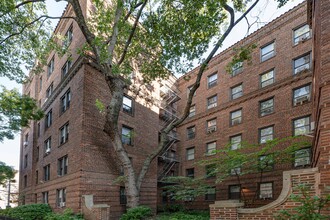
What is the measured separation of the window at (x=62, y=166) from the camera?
58.1 feet

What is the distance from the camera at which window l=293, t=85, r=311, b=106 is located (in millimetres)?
18641

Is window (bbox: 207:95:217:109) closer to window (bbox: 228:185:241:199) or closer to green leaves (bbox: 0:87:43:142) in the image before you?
window (bbox: 228:185:241:199)

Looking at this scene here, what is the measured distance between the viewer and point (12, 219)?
14.7 m

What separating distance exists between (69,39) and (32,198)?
1541 cm

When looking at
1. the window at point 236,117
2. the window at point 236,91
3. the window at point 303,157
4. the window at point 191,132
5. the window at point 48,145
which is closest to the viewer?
the window at point 303,157

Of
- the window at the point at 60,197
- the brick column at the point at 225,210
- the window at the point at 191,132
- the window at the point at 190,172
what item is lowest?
the window at the point at 60,197

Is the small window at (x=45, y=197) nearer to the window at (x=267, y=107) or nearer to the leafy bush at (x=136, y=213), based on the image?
the leafy bush at (x=136, y=213)

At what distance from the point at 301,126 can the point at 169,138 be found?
13515 mm

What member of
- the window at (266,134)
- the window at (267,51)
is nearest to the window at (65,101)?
the window at (266,134)

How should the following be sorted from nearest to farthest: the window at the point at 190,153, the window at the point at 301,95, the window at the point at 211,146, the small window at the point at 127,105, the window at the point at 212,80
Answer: the window at the point at 301,95
the small window at the point at 127,105
the window at the point at 211,146
the window at the point at 212,80
the window at the point at 190,153

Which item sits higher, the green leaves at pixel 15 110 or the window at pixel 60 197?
the green leaves at pixel 15 110

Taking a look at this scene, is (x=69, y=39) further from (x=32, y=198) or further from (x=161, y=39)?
(x=32, y=198)

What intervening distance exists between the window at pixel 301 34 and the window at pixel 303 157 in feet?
27.7

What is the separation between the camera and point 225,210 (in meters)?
8.24
